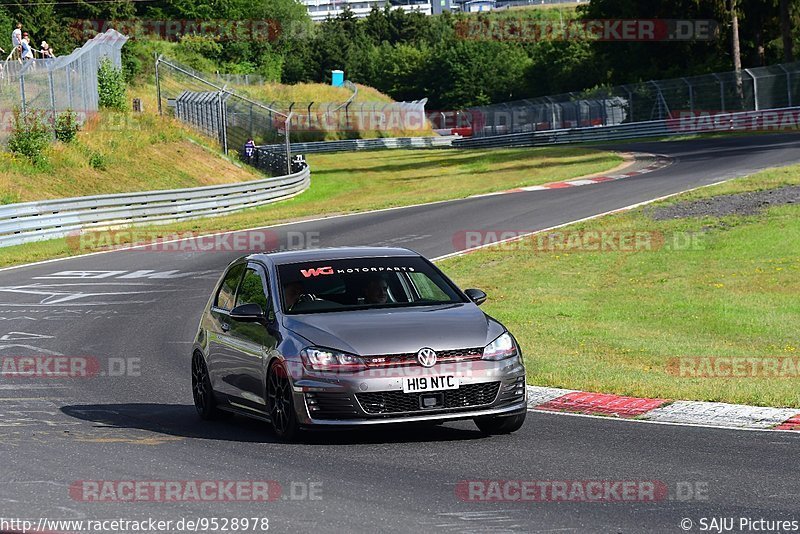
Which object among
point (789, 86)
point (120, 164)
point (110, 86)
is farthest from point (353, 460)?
point (789, 86)

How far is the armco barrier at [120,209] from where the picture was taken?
98.4 feet

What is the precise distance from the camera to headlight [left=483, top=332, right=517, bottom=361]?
9391mm

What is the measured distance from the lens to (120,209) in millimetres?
33844

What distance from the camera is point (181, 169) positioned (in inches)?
1838

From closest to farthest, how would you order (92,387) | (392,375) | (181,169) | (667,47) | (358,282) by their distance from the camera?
(392,375) < (358,282) < (92,387) < (181,169) < (667,47)

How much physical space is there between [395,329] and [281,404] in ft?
3.45

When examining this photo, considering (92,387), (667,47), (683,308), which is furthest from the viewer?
(667,47)

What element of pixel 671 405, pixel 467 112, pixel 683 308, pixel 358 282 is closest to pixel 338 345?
pixel 358 282

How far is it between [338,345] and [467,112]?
276ft

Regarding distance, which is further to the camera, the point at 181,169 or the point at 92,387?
the point at 181,169

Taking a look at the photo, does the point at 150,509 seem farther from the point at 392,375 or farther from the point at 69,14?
the point at 69,14

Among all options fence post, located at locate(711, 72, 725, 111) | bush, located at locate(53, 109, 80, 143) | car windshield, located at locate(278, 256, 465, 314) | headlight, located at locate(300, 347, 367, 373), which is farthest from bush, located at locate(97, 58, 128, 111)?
headlight, located at locate(300, 347, 367, 373)

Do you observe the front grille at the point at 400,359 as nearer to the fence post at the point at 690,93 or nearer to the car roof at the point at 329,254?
the car roof at the point at 329,254

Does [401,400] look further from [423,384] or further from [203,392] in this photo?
[203,392]
